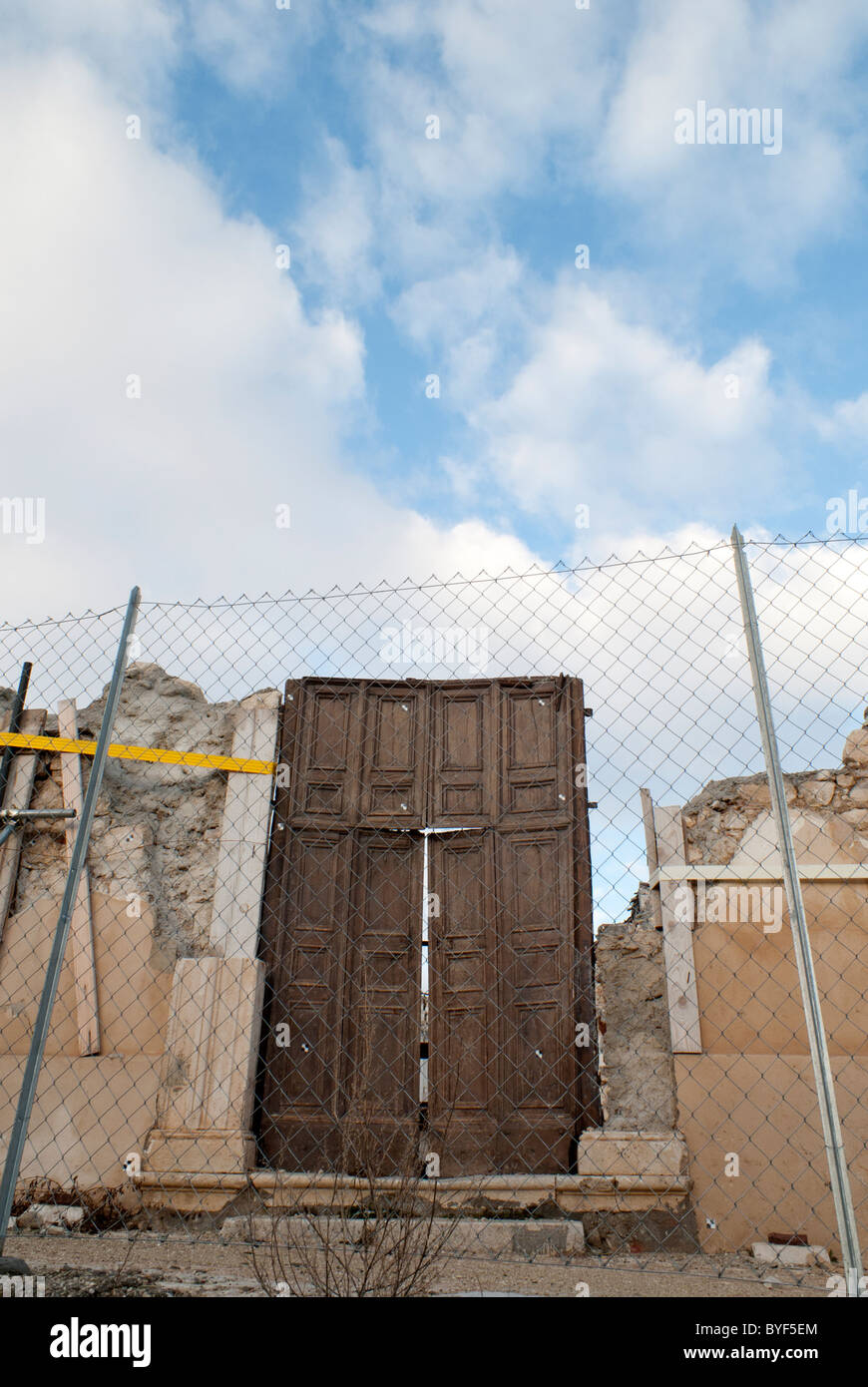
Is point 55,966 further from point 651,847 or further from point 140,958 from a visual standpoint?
point 651,847

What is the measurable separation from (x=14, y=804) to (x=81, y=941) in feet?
3.50

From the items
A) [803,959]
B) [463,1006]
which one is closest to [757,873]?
[463,1006]

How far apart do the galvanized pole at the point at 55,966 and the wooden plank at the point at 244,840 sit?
8.19ft

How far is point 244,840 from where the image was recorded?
6.13 metres

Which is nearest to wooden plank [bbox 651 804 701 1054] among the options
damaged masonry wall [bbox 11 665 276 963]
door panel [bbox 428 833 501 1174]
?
door panel [bbox 428 833 501 1174]

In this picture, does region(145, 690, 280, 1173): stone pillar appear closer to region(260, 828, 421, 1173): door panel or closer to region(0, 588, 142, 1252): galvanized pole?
region(260, 828, 421, 1173): door panel

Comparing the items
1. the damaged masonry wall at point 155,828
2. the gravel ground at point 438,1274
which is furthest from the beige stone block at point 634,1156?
the damaged masonry wall at point 155,828

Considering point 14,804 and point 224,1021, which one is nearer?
point 224,1021

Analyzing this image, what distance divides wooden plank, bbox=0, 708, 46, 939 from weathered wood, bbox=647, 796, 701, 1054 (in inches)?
159

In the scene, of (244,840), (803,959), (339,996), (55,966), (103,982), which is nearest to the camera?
(803,959)

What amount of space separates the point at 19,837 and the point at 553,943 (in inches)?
139
